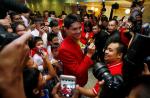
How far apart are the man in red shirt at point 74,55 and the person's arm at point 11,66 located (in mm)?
1502

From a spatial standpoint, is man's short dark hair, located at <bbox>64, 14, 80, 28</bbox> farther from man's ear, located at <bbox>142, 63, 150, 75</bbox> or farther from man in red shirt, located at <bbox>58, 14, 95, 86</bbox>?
man's ear, located at <bbox>142, 63, 150, 75</bbox>

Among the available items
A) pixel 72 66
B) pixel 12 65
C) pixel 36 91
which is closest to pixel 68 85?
pixel 72 66

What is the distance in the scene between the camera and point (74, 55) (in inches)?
113

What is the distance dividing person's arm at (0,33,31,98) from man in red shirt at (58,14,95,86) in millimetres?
1502

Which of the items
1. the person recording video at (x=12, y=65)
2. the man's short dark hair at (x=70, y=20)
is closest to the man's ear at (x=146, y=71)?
the person recording video at (x=12, y=65)

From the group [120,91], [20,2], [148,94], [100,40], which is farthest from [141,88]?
[100,40]

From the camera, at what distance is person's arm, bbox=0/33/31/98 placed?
4.25 feet

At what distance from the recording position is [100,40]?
6.53 meters

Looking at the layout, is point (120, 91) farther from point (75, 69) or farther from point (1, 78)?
point (75, 69)

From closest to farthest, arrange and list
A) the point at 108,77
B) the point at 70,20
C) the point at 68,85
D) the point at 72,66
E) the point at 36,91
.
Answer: the point at 36,91 < the point at 108,77 < the point at 68,85 < the point at 72,66 < the point at 70,20

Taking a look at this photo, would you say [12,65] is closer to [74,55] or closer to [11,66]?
[11,66]

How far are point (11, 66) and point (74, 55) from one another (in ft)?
5.26

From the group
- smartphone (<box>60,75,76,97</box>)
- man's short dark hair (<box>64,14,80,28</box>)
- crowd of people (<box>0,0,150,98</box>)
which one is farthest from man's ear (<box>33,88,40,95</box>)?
man's short dark hair (<box>64,14,80,28</box>)

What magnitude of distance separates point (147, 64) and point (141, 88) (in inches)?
4.6
